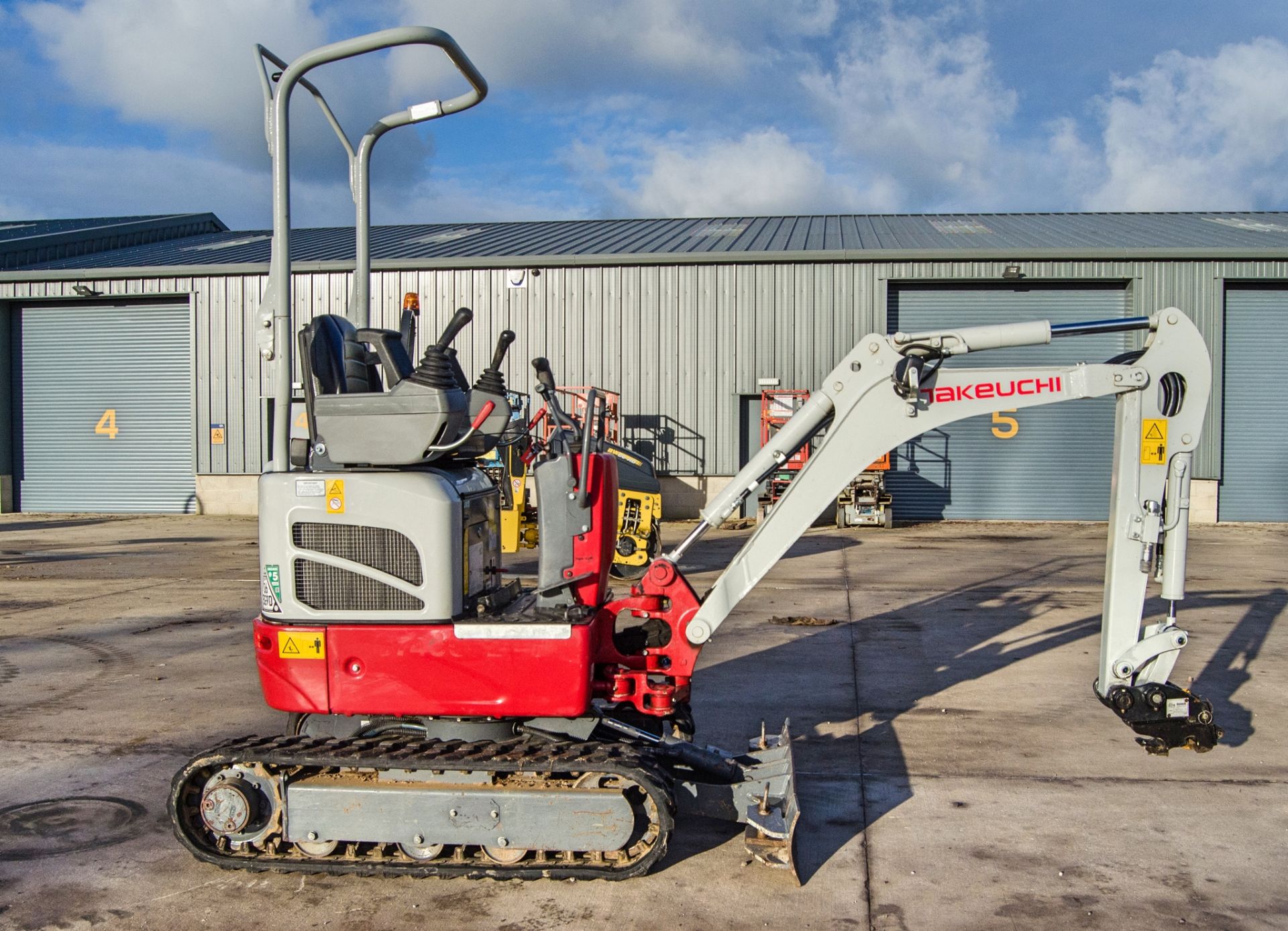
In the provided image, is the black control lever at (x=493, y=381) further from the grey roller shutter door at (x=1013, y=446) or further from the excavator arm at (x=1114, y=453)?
the grey roller shutter door at (x=1013, y=446)

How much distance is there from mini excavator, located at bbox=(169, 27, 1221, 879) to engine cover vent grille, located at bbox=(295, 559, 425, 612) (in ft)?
0.04

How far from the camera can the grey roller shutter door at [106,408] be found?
25.3 metres

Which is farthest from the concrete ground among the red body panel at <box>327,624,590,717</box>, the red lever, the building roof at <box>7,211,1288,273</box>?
the building roof at <box>7,211,1288,273</box>

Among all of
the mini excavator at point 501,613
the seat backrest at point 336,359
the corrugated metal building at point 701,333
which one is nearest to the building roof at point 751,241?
the corrugated metal building at point 701,333

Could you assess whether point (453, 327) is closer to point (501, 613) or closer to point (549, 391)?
point (549, 391)

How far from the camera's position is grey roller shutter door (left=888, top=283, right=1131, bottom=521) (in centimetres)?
2234

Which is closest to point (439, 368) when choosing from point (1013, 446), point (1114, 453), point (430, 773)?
point (430, 773)

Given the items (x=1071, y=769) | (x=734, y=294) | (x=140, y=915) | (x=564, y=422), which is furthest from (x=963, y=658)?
(x=734, y=294)

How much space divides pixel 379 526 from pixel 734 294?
1879 centimetres

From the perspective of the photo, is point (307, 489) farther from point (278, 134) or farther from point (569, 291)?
point (569, 291)

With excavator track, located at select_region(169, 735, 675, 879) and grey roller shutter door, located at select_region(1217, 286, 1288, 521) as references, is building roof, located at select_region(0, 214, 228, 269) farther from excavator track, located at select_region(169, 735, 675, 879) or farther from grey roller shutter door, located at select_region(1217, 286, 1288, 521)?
grey roller shutter door, located at select_region(1217, 286, 1288, 521)

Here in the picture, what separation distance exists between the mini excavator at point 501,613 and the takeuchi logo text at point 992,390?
11 millimetres

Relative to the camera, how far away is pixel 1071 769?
20.5 feet

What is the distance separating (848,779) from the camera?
20.0 feet
